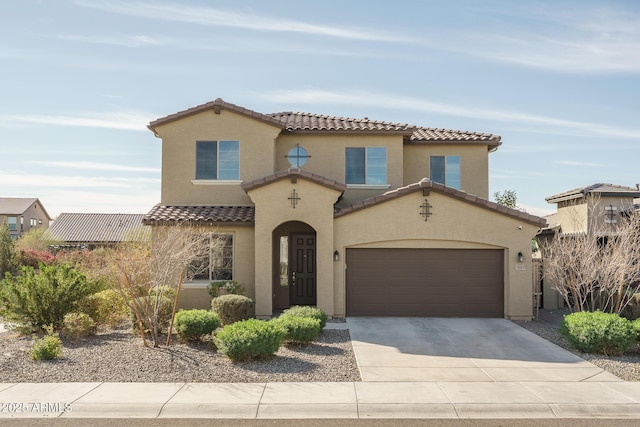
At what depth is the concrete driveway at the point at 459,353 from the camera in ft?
33.6

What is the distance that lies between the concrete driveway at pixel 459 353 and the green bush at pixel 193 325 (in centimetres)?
350

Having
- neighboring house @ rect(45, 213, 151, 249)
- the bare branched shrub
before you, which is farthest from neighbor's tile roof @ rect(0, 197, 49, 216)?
the bare branched shrub

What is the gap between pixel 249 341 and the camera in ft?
34.7

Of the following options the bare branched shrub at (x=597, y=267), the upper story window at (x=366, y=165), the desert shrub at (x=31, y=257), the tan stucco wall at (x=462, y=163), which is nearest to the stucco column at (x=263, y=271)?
the upper story window at (x=366, y=165)

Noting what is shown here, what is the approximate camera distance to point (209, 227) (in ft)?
55.1

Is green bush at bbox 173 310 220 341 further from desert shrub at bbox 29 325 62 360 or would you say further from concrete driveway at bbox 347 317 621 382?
concrete driveway at bbox 347 317 621 382

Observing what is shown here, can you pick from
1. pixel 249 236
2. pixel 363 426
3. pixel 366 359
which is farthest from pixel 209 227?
pixel 363 426

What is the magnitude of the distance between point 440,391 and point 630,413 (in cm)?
293

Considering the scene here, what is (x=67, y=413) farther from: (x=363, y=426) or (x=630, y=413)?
(x=630, y=413)

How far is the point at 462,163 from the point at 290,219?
300 inches

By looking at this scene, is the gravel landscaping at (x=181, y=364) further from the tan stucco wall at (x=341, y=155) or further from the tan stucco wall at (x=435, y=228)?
the tan stucco wall at (x=341, y=155)

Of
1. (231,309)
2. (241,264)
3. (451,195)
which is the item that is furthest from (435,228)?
(231,309)

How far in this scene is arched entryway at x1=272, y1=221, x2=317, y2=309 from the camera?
1836 centimetres

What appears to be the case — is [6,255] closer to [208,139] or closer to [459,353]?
[208,139]
